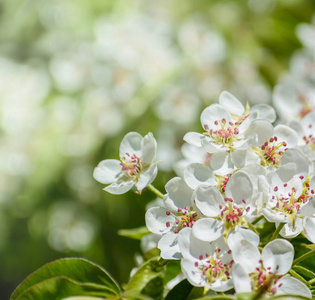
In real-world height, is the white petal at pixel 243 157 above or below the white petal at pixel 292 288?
above

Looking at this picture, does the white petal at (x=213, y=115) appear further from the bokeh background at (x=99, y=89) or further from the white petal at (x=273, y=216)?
the bokeh background at (x=99, y=89)

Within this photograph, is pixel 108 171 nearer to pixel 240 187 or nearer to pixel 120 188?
pixel 120 188

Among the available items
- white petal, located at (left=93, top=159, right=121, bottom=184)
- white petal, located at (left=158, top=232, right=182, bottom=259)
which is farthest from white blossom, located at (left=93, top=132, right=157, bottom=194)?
white petal, located at (left=158, top=232, right=182, bottom=259)

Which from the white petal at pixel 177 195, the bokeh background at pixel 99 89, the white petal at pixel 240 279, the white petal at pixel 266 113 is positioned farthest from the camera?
the bokeh background at pixel 99 89

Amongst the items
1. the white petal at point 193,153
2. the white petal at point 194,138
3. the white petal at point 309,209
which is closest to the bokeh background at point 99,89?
the white petal at point 193,153

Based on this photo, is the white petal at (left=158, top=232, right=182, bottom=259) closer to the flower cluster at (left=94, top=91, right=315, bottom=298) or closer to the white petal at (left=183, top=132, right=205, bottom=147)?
the flower cluster at (left=94, top=91, right=315, bottom=298)

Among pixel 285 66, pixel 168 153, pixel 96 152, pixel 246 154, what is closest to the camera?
pixel 246 154

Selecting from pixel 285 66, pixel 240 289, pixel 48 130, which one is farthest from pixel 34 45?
pixel 240 289

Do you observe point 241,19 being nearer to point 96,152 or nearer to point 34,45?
point 96,152
